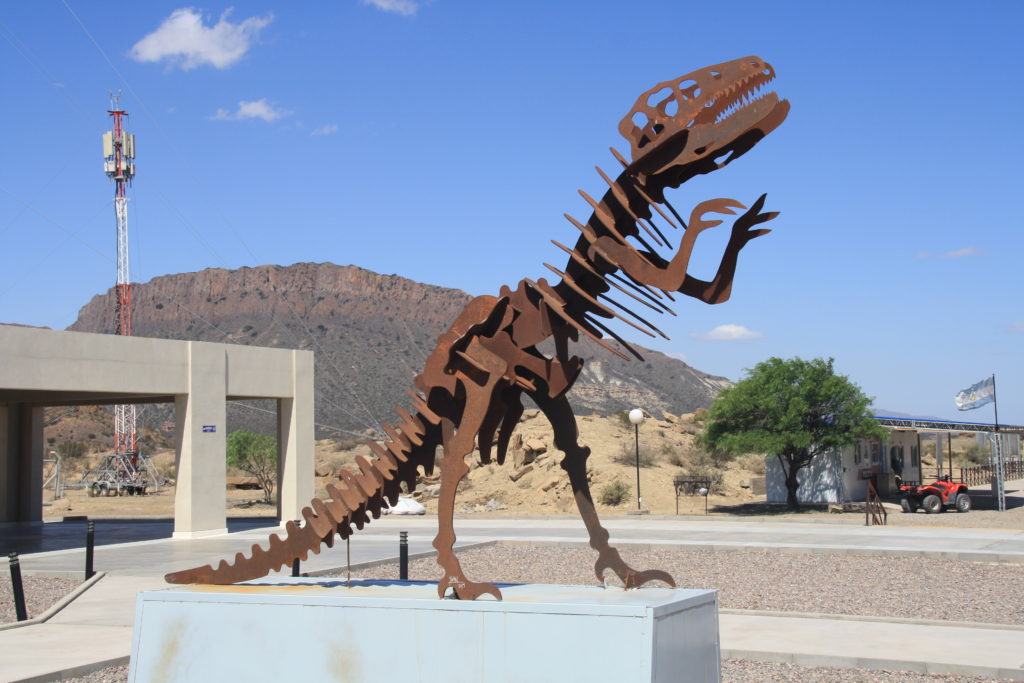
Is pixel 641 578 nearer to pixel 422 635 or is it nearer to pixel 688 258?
pixel 422 635

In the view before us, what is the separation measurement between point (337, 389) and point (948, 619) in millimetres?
68672

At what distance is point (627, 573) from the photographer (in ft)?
28.3

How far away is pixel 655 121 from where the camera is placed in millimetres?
7891

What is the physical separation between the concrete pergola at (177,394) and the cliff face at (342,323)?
169 ft

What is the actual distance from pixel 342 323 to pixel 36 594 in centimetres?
8438

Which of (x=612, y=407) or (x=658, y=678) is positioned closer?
(x=658, y=678)

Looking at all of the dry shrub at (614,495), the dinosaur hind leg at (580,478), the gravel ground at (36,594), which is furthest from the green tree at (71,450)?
the dinosaur hind leg at (580,478)

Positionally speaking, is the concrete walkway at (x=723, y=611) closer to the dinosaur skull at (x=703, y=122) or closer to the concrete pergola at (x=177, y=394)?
the concrete pergola at (x=177, y=394)

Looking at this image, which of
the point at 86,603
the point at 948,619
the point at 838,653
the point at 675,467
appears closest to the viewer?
the point at 838,653

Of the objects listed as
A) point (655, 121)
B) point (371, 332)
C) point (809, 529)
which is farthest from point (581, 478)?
point (371, 332)

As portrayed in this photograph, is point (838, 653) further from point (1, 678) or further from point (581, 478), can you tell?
point (1, 678)

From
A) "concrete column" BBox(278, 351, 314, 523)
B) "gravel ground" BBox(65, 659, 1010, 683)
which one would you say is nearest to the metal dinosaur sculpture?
"gravel ground" BBox(65, 659, 1010, 683)

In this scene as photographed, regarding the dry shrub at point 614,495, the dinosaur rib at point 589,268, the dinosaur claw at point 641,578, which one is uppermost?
the dinosaur rib at point 589,268

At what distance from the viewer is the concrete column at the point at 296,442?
26.9 metres
